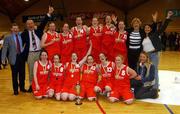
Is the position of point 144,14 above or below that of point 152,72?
above

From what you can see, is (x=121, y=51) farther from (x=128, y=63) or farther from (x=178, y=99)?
(x=178, y=99)

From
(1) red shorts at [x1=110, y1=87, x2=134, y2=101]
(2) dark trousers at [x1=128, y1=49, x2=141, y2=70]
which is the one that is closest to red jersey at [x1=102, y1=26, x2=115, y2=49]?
(2) dark trousers at [x1=128, y1=49, x2=141, y2=70]

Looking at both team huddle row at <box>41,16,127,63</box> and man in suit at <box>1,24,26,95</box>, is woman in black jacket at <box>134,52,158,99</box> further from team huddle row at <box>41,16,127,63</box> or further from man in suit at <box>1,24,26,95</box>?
man in suit at <box>1,24,26,95</box>

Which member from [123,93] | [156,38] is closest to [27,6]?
[156,38]

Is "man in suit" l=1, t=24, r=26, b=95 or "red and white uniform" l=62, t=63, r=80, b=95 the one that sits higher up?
"man in suit" l=1, t=24, r=26, b=95

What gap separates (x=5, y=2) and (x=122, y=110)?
1198 centimetres

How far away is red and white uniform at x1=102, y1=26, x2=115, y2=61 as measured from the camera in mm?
7059

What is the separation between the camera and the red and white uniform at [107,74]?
6.50 m

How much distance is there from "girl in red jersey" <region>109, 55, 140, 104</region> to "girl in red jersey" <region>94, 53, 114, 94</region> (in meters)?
0.12

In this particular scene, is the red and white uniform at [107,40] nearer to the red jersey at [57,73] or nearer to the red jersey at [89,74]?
the red jersey at [89,74]

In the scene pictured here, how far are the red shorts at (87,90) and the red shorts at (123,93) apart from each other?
1.21 ft

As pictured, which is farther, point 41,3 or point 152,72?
point 41,3

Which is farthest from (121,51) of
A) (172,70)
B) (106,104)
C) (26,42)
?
(172,70)

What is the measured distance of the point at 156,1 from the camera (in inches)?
697
